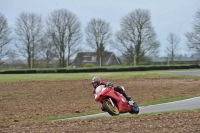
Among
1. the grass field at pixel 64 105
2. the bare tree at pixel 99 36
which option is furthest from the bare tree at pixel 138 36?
the grass field at pixel 64 105

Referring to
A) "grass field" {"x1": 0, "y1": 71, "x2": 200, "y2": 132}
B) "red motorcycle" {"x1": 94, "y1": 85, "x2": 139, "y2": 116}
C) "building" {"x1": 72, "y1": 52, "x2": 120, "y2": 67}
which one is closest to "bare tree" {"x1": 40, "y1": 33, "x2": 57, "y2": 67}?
"building" {"x1": 72, "y1": 52, "x2": 120, "y2": 67}

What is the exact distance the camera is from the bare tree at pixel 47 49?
68.1m

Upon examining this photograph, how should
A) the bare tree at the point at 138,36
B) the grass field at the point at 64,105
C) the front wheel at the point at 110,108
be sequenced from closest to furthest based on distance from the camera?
the grass field at the point at 64,105 < the front wheel at the point at 110,108 < the bare tree at the point at 138,36

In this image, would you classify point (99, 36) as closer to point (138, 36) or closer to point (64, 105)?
point (138, 36)

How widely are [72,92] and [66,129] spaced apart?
44.1 feet

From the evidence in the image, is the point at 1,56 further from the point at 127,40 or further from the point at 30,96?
the point at 30,96

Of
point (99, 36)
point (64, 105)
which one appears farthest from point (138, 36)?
point (64, 105)

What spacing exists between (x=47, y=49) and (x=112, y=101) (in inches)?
2336

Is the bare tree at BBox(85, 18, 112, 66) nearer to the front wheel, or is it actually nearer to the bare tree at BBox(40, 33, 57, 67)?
the bare tree at BBox(40, 33, 57, 67)

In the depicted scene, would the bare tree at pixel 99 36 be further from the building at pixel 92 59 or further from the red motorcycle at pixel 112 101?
the red motorcycle at pixel 112 101

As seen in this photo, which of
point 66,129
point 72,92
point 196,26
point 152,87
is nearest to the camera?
point 66,129

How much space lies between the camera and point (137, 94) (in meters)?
20.3

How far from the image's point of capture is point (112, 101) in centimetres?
1107

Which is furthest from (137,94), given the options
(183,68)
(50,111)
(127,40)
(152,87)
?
(127,40)
